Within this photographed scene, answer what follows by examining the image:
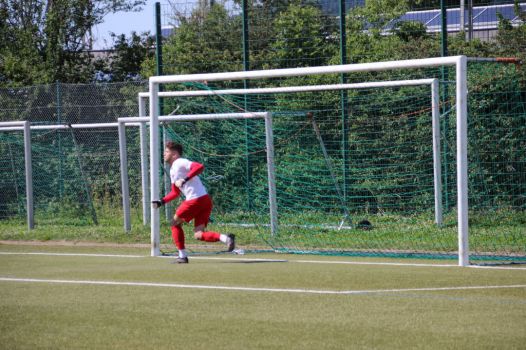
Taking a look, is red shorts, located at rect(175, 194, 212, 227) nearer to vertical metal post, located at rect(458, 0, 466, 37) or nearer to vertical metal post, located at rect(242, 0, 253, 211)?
vertical metal post, located at rect(242, 0, 253, 211)

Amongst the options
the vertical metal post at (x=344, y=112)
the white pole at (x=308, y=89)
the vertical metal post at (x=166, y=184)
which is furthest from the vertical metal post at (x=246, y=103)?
the vertical metal post at (x=344, y=112)

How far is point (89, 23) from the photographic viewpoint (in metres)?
32.1

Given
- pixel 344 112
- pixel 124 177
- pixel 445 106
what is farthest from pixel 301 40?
pixel 124 177

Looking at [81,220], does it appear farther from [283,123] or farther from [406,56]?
[406,56]

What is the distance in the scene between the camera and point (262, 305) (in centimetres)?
930

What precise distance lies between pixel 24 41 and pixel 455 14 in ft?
42.8

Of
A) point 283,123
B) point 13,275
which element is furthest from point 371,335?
point 283,123

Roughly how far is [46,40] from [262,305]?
23.1 metres

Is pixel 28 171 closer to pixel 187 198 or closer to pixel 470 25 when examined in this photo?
pixel 187 198

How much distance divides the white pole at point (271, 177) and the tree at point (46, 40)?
13.0 meters

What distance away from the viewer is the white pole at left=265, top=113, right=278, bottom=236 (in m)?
16.6

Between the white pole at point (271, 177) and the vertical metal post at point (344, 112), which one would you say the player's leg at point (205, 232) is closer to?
the white pole at point (271, 177)

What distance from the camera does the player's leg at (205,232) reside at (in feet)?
45.0

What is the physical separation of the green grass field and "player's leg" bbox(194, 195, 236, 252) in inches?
12.9
